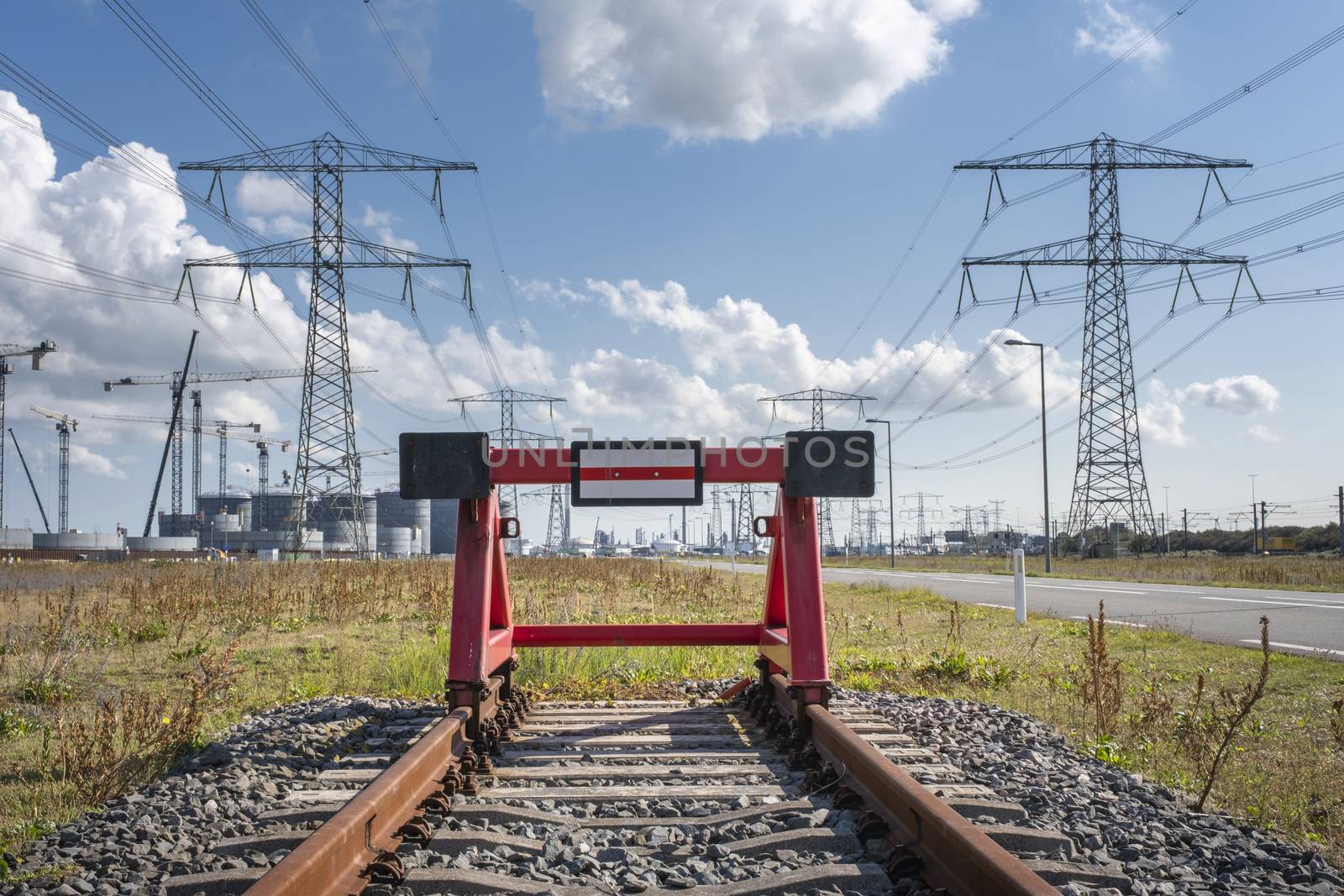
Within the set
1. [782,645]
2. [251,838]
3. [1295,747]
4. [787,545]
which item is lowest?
[1295,747]

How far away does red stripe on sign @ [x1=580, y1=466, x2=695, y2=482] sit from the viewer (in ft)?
17.5

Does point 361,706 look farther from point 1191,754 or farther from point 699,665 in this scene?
point 1191,754

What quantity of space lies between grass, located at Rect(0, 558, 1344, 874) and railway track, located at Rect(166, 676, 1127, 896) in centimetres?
166

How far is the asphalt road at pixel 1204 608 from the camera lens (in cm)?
1254

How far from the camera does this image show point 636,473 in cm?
536

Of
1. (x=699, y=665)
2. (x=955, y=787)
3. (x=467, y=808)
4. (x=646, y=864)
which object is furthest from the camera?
(x=699, y=665)

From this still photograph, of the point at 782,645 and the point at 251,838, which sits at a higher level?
the point at 782,645

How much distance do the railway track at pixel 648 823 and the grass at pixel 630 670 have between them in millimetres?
1665

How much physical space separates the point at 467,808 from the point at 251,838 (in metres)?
0.76

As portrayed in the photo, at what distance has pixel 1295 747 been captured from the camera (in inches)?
240

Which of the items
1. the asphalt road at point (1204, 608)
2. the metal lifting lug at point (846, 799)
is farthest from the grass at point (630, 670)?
the metal lifting lug at point (846, 799)

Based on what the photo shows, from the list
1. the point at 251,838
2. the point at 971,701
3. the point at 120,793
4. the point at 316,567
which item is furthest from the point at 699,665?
the point at 316,567

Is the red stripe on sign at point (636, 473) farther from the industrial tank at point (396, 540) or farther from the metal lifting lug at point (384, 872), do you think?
the industrial tank at point (396, 540)

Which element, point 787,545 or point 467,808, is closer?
point 467,808
